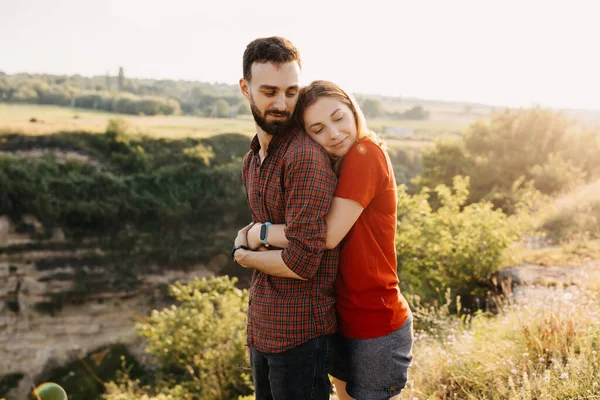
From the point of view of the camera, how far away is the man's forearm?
6.33 feet

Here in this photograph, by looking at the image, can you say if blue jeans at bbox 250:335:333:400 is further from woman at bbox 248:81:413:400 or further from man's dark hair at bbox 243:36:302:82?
man's dark hair at bbox 243:36:302:82

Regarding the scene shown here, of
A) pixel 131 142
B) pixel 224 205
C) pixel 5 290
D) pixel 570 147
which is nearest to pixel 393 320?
pixel 5 290

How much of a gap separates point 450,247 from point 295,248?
4936 mm

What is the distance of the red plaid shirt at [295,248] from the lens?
74.0 inches

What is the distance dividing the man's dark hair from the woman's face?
248mm

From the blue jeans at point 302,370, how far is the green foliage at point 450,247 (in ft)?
14.3

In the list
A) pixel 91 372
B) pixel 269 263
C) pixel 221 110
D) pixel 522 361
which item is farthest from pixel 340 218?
pixel 221 110

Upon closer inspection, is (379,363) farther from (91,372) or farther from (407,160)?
(407,160)

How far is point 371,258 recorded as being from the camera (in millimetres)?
1975

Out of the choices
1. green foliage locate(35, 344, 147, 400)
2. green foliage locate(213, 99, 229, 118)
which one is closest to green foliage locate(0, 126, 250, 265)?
green foliage locate(35, 344, 147, 400)

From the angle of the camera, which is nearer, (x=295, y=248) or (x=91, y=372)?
(x=295, y=248)

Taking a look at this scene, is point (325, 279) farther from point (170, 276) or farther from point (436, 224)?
point (170, 276)

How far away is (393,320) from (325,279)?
36cm

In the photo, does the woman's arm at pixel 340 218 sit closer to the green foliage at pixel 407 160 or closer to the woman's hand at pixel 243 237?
the woman's hand at pixel 243 237
